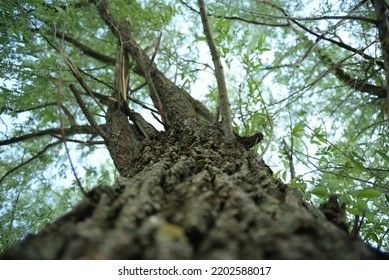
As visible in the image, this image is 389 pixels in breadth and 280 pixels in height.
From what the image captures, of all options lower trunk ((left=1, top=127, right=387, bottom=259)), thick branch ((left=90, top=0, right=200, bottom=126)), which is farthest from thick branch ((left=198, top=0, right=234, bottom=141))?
lower trunk ((left=1, top=127, right=387, bottom=259))

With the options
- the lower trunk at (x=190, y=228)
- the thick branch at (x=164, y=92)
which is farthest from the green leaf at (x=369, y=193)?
the thick branch at (x=164, y=92)

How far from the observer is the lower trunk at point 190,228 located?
2.28 feet

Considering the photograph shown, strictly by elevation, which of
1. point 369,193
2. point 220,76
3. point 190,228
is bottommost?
point 190,228

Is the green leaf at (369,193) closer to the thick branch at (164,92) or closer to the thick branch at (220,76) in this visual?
the thick branch at (220,76)

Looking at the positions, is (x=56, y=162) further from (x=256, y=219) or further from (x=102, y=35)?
(x=256, y=219)

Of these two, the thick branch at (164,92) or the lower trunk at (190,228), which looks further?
the thick branch at (164,92)

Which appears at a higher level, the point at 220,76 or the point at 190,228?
the point at 220,76

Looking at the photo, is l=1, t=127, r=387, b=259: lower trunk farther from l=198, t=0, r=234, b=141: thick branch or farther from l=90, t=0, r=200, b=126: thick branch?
l=90, t=0, r=200, b=126: thick branch

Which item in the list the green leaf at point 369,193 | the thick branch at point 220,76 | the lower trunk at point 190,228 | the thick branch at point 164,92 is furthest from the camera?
the thick branch at point 164,92

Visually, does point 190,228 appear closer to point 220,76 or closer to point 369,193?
point 369,193

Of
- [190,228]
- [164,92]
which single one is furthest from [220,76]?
[190,228]


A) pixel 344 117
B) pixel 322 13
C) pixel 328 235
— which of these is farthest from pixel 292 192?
pixel 344 117

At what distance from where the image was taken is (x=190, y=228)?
784 mm

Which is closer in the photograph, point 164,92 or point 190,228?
point 190,228
